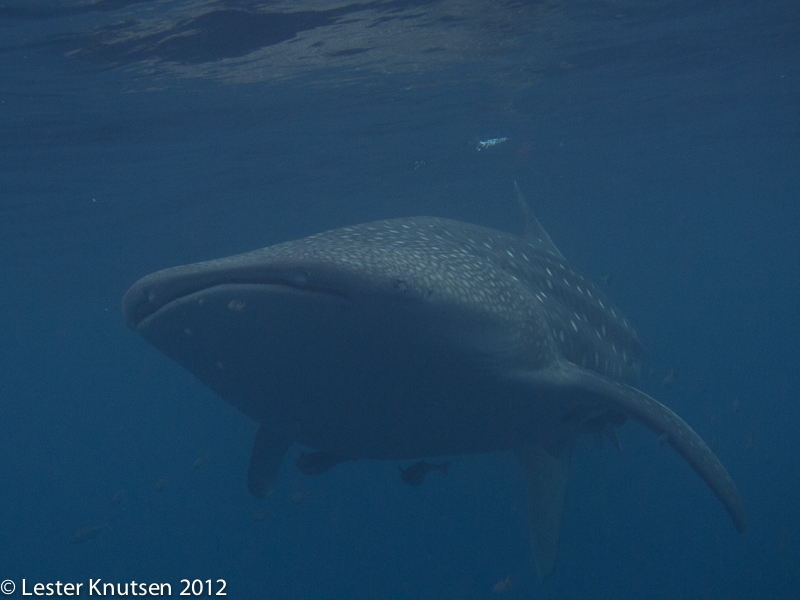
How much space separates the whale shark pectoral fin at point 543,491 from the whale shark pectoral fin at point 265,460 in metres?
3.48

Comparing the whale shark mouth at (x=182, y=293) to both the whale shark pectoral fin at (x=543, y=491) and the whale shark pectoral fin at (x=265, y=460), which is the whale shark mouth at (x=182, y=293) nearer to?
the whale shark pectoral fin at (x=265, y=460)

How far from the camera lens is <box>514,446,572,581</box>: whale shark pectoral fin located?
7895mm

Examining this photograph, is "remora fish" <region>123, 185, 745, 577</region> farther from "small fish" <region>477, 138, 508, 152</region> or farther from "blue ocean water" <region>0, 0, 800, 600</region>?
"small fish" <region>477, 138, 508, 152</region>

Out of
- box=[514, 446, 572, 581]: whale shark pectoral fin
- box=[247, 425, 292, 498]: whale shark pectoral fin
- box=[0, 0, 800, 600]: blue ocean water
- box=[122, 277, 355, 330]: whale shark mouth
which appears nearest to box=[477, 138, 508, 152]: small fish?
box=[0, 0, 800, 600]: blue ocean water

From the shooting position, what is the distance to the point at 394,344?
3332 millimetres

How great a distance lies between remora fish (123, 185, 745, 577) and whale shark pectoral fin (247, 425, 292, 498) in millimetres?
46

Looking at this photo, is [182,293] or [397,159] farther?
[397,159]

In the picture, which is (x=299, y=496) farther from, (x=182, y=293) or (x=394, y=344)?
(x=182, y=293)

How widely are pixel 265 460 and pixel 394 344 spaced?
3.70m

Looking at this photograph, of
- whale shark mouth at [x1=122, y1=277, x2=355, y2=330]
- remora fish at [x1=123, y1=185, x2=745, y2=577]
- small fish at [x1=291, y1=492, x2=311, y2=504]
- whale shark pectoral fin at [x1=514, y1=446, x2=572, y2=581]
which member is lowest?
small fish at [x1=291, y1=492, x2=311, y2=504]

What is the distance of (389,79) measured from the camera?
50.8 ft

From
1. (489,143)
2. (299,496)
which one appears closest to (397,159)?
(489,143)

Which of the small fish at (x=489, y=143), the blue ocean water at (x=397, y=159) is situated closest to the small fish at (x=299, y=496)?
the blue ocean water at (x=397, y=159)

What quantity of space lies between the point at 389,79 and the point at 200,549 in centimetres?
3633
